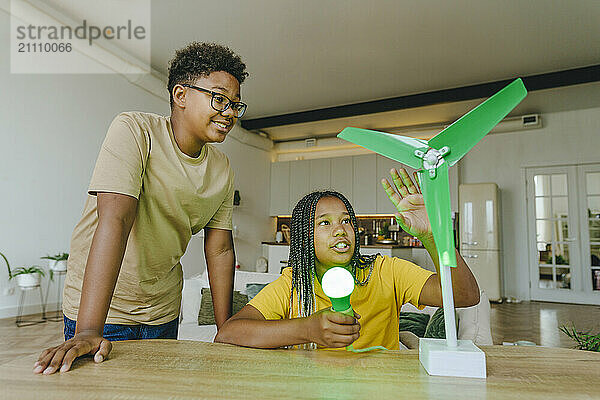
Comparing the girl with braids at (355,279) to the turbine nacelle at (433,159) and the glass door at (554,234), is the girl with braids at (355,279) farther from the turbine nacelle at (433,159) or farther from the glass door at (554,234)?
the glass door at (554,234)

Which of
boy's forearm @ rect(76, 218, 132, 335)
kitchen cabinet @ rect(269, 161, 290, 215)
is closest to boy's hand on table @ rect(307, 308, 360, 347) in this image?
boy's forearm @ rect(76, 218, 132, 335)

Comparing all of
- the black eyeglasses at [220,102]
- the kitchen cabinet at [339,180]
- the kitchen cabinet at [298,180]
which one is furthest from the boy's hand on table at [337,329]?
the kitchen cabinet at [298,180]

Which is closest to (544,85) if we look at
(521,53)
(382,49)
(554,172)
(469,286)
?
(521,53)

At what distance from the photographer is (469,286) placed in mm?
1009

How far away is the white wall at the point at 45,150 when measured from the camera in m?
4.03

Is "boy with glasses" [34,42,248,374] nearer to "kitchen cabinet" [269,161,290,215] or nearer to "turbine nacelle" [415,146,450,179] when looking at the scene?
"turbine nacelle" [415,146,450,179]

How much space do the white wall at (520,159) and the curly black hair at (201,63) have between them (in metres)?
6.88

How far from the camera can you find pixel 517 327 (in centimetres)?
459

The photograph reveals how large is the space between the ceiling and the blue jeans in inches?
144

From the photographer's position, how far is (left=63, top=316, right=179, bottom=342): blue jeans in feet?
3.66

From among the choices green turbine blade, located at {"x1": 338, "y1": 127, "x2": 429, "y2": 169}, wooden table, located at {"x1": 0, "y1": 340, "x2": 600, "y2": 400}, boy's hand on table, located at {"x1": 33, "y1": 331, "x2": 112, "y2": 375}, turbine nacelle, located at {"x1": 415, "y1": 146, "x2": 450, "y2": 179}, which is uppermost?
green turbine blade, located at {"x1": 338, "y1": 127, "x2": 429, "y2": 169}

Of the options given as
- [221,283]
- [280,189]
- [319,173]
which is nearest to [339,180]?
[319,173]

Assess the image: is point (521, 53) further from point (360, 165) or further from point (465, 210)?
point (360, 165)

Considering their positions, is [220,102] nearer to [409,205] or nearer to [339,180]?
[409,205]
